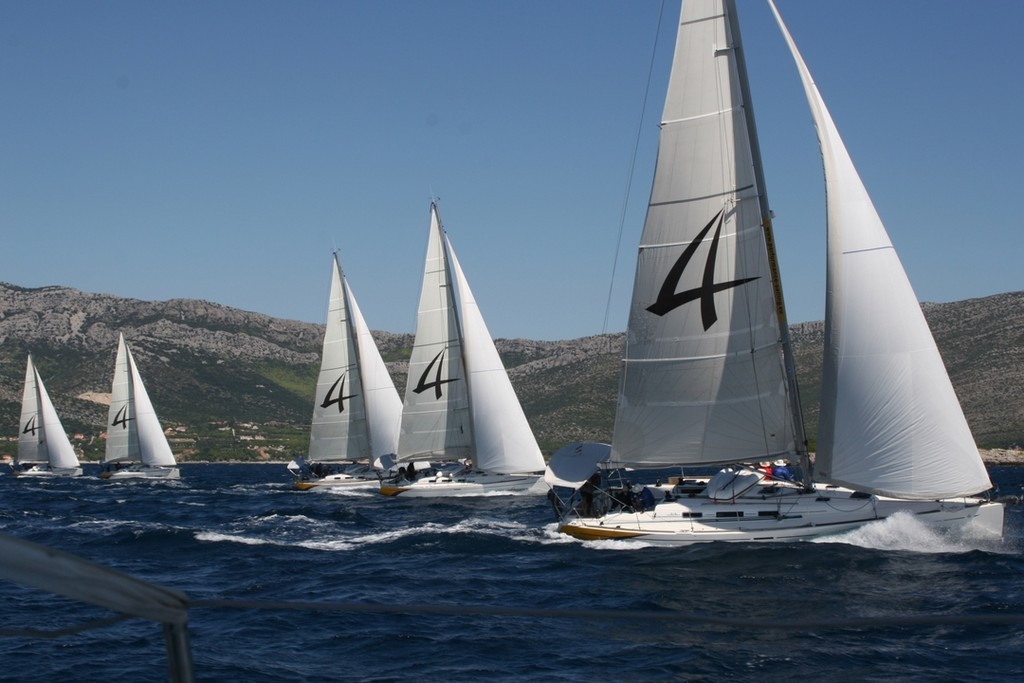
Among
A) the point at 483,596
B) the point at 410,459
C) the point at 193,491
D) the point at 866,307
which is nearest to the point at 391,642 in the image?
the point at 483,596

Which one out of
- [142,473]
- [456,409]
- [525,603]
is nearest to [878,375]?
[525,603]

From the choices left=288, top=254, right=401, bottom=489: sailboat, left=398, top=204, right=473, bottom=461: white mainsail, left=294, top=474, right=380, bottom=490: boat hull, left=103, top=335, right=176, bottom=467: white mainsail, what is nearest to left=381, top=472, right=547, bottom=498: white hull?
left=398, top=204, right=473, bottom=461: white mainsail

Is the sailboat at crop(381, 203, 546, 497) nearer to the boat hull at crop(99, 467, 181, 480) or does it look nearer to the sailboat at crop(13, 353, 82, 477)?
the boat hull at crop(99, 467, 181, 480)

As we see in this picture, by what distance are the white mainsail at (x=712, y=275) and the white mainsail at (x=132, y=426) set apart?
57289 millimetres

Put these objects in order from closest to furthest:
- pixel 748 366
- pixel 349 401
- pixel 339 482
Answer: pixel 748 366 < pixel 339 482 < pixel 349 401

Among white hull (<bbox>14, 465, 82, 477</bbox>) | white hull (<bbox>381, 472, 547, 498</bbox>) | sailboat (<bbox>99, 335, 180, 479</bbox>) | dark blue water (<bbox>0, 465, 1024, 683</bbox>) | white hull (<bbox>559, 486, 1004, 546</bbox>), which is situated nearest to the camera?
dark blue water (<bbox>0, 465, 1024, 683</bbox>)

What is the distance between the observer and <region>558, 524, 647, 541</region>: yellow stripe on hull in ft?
91.2

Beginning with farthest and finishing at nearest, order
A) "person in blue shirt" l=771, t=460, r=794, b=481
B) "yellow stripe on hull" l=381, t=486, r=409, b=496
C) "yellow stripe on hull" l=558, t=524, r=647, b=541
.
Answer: "yellow stripe on hull" l=381, t=486, r=409, b=496 < "person in blue shirt" l=771, t=460, r=794, b=481 < "yellow stripe on hull" l=558, t=524, r=647, b=541

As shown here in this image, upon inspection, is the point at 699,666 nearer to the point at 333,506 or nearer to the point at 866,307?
the point at 866,307

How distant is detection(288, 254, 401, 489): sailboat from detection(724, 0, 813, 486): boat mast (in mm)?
35972

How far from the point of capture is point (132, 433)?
77500 millimetres

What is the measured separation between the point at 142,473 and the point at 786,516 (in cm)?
5988

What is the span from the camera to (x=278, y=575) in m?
24.8

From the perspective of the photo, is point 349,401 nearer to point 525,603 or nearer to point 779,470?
point 779,470
